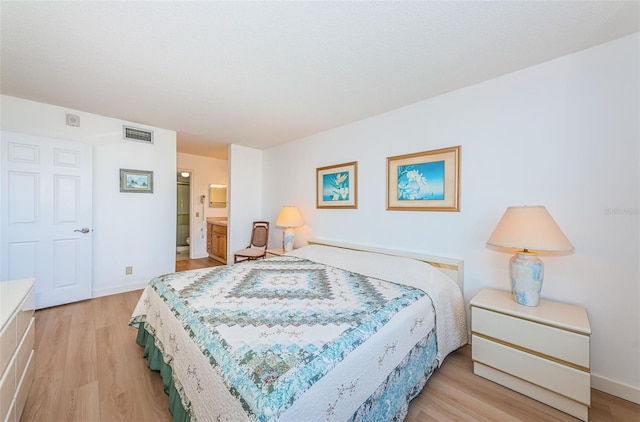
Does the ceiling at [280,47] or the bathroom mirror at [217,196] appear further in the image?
the bathroom mirror at [217,196]

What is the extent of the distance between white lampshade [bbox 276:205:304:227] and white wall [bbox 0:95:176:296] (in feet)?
5.77

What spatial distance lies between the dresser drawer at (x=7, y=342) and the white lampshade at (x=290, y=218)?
2.67 m

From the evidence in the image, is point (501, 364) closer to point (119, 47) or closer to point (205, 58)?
point (205, 58)

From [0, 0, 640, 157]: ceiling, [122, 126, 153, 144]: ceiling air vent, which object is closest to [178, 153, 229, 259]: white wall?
[122, 126, 153, 144]: ceiling air vent

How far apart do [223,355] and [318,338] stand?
435 mm

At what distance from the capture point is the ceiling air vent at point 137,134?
3.37 metres

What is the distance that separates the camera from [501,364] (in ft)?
5.48

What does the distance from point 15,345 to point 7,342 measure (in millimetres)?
190

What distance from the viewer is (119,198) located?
3396 mm

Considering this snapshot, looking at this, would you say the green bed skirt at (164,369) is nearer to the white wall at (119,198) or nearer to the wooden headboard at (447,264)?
the white wall at (119,198)

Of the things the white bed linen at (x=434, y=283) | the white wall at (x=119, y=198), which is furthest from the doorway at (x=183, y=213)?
the white bed linen at (x=434, y=283)

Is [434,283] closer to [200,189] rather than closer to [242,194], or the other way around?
[242,194]

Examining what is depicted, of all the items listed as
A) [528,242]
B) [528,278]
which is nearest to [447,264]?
[528,278]

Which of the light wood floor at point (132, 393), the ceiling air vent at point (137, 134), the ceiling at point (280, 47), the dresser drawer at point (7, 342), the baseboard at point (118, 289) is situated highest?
the ceiling at point (280, 47)
